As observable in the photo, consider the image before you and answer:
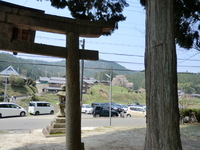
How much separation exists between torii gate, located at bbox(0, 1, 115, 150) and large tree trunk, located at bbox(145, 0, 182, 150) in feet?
5.08

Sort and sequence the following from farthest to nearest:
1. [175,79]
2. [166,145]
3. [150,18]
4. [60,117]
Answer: [60,117], [150,18], [175,79], [166,145]

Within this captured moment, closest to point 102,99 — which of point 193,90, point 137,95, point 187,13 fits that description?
point 137,95

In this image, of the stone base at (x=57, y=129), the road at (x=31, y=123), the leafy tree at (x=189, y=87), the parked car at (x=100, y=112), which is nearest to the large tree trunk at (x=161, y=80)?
the stone base at (x=57, y=129)

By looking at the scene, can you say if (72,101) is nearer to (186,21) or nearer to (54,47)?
(54,47)

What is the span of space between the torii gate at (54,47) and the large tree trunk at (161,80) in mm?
1547

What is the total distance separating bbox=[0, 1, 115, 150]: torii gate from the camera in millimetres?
3486

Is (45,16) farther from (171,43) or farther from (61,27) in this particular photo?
(171,43)

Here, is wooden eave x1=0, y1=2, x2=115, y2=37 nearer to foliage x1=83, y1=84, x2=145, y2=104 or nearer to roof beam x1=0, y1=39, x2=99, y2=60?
roof beam x1=0, y1=39, x2=99, y2=60

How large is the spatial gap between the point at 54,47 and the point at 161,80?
2.22 m

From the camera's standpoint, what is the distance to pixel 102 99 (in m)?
45.0

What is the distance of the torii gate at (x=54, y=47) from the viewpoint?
11.4ft

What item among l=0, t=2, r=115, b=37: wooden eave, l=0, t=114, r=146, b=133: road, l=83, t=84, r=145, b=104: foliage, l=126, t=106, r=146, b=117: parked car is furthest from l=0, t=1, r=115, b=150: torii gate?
l=83, t=84, r=145, b=104: foliage

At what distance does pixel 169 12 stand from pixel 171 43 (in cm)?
48

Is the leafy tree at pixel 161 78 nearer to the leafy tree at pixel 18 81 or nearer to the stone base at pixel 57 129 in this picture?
the stone base at pixel 57 129
